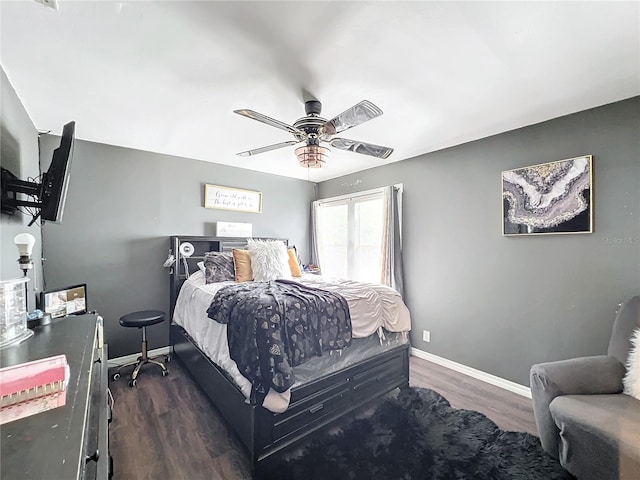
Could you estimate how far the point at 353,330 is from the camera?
2.18 metres

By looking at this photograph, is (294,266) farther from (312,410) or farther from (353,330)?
(312,410)

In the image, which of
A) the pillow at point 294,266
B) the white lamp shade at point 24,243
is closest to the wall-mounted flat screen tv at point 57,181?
the white lamp shade at point 24,243

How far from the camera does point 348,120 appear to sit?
189 cm

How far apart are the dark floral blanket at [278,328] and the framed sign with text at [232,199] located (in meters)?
1.98

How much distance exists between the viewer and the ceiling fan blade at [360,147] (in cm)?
232

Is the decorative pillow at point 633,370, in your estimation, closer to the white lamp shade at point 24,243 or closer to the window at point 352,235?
the window at point 352,235

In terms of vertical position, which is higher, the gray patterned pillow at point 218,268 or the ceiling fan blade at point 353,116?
the ceiling fan blade at point 353,116

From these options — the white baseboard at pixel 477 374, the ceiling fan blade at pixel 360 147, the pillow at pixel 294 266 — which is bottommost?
the white baseboard at pixel 477 374

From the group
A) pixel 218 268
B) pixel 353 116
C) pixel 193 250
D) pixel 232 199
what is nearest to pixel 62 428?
pixel 353 116

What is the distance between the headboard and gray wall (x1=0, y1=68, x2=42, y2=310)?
1190 millimetres

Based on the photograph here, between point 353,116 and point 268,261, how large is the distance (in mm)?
1959

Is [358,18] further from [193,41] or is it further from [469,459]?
[469,459]

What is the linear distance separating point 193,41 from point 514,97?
2.25 metres

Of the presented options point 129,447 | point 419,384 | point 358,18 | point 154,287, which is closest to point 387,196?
point 419,384
